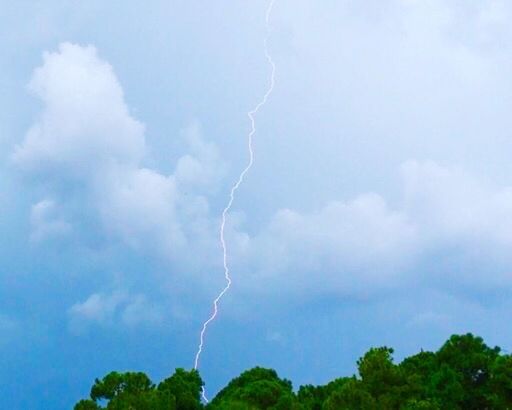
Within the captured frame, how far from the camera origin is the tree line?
78.9ft

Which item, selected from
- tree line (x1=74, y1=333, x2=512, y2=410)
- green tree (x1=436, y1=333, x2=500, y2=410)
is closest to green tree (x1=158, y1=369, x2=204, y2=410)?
tree line (x1=74, y1=333, x2=512, y2=410)

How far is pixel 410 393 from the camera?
24.0 m

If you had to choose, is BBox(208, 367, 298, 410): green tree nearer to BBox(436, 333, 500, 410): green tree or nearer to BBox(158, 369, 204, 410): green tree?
Answer: BBox(158, 369, 204, 410): green tree

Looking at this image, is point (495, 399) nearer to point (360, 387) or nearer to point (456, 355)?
point (456, 355)

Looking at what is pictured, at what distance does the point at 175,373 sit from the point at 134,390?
3065 millimetres

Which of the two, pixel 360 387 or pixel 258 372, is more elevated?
pixel 258 372

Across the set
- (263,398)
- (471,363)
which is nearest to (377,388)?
(471,363)

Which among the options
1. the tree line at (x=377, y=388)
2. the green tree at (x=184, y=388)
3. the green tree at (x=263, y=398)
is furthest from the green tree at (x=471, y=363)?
the green tree at (x=184, y=388)

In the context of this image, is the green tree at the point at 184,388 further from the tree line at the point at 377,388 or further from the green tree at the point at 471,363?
the green tree at the point at 471,363

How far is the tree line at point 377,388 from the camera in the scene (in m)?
24.1

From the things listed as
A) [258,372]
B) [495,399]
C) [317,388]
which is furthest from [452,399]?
[258,372]

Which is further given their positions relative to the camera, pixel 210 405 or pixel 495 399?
pixel 210 405

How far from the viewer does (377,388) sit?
24172 mm

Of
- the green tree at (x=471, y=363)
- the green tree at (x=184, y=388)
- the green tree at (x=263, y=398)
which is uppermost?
the green tree at (x=184, y=388)
